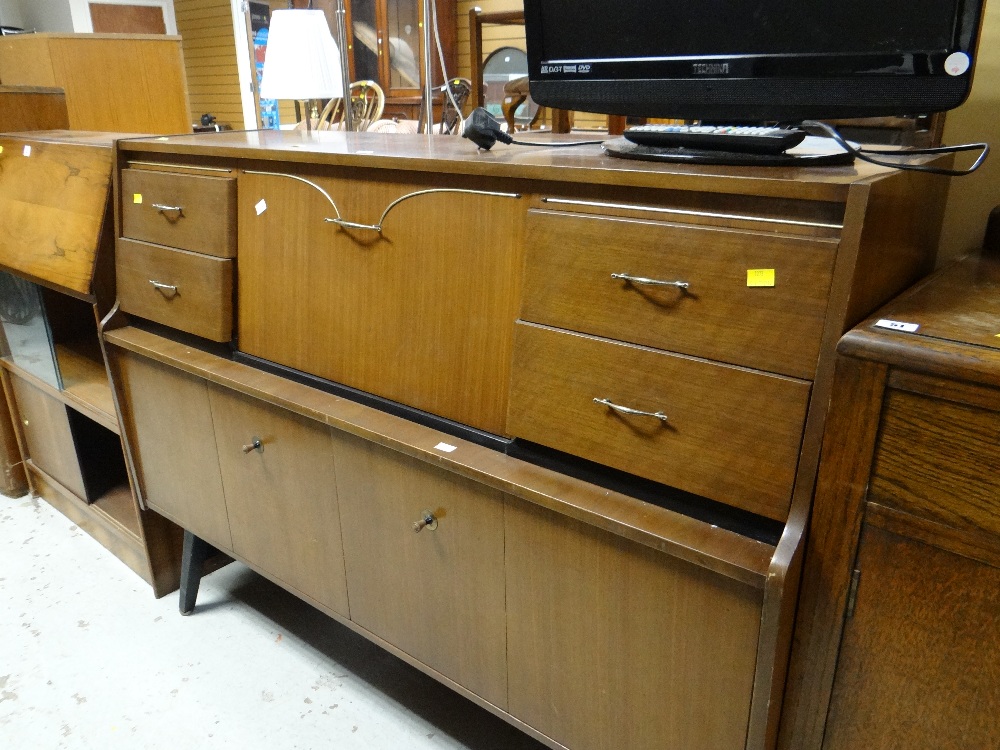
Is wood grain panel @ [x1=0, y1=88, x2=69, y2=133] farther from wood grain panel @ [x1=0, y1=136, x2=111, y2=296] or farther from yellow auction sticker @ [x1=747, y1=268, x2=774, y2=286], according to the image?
yellow auction sticker @ [x1=747, y1=268, x2=774, y2=286]

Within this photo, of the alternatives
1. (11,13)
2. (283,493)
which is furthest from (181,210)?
(11,13)

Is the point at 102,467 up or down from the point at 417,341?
down

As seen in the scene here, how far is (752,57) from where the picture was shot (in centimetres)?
90

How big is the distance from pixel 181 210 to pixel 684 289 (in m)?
1.10

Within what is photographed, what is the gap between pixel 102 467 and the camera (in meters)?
2.32

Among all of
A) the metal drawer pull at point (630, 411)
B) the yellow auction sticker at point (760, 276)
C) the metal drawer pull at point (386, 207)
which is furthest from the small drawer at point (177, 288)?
the yellow auction sticker at point (760, 276)

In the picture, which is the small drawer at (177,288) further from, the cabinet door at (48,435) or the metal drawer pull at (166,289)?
the cabinet door at (48,435)

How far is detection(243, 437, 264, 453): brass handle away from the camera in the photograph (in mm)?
1471

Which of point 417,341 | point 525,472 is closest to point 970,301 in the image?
point 525,472

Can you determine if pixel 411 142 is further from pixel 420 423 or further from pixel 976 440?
pixel 976 440

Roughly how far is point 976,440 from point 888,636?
0.25 meters

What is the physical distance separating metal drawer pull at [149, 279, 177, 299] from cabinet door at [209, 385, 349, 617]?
0.75ft

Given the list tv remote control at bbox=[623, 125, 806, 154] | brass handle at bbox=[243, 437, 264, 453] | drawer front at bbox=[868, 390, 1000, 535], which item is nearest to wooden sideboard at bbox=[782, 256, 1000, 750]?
drawer front at bbox=[868, 390, 1000, 535]

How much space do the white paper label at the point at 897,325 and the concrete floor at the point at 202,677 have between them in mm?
1161
